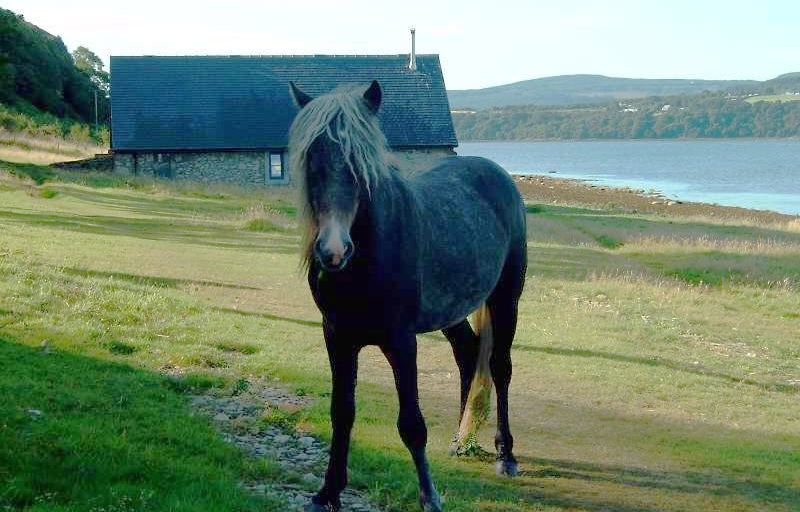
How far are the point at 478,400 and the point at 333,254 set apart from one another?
136 inches

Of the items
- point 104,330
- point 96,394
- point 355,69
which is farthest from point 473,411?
point 355,69

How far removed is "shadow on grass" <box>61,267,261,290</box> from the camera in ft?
53.8

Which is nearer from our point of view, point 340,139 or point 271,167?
point 340,139

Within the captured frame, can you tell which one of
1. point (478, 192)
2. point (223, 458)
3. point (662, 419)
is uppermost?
point (478, 192)

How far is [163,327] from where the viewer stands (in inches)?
486

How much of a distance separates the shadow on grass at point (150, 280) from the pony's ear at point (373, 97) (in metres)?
11.5

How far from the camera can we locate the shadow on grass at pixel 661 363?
42.7 feet

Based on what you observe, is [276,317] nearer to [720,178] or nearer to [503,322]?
[503,322]

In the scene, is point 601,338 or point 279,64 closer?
point 601,338

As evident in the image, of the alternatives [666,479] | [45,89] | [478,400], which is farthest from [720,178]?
[478,400]

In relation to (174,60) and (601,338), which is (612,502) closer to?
(601,338)

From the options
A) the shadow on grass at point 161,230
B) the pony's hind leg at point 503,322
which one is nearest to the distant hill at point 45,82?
the shadow on grass at point 161,230

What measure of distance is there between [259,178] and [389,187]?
147 ft

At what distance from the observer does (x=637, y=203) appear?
202 ft
